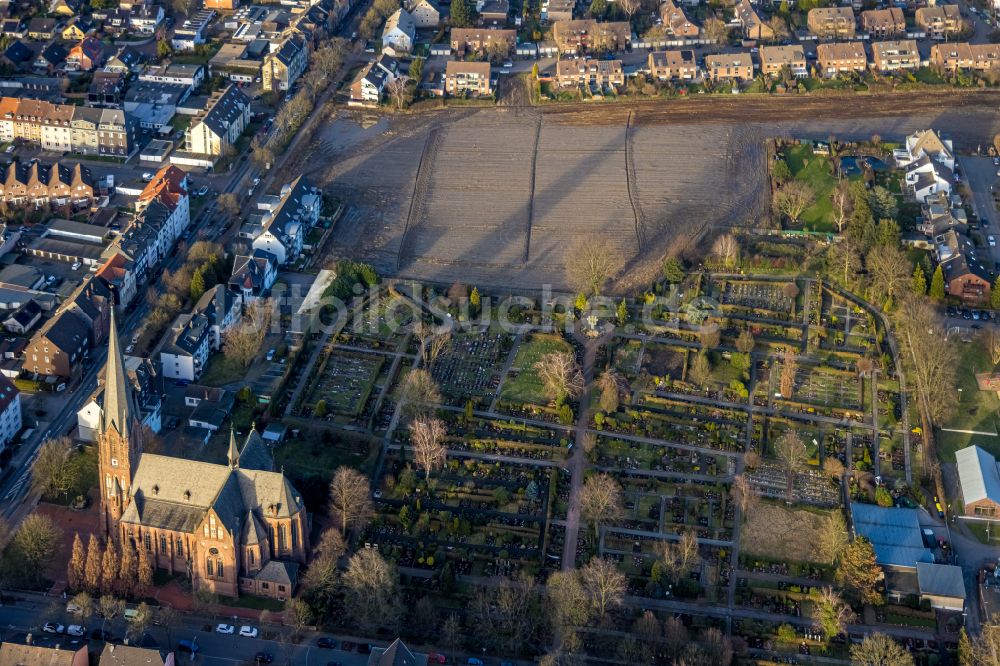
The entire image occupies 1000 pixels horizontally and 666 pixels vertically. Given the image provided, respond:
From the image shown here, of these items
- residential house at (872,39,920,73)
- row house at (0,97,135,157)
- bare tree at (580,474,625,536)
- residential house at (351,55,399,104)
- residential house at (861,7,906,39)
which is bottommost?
bare tree at (580,474,625,536)

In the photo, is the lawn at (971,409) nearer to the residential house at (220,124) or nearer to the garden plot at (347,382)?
the garden plot at (347,382)

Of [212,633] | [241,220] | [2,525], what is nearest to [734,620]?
[212,633]

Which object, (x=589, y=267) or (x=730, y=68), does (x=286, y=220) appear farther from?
(x=730, y=68)

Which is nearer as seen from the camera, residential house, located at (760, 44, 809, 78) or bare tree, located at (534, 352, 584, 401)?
bare tree, located at (534, 352, 584, 401)

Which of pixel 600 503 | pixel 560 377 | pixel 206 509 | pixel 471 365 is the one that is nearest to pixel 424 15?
pixel 471 365

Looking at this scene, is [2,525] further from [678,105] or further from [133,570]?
[678,105]

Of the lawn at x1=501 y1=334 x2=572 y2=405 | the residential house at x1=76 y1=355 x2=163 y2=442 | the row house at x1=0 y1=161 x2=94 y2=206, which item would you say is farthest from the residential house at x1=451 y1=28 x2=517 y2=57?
the residential house at x1=76 y1=355 x2=163 y2=442

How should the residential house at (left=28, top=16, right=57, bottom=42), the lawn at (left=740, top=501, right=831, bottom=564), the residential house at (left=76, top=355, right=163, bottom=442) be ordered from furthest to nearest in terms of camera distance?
1. the residential house at (left=28, top=16, right=57, bottom=42)
2. the residential house at (left=76, top=355, right=163, bottom=442)
3. the lawn at (left=740, top=501, right=831, bottom=564)

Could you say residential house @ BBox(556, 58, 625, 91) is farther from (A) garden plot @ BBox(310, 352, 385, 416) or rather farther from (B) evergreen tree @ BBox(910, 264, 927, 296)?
(A) garden plot @ BBox(310, 352, 385, 416)
